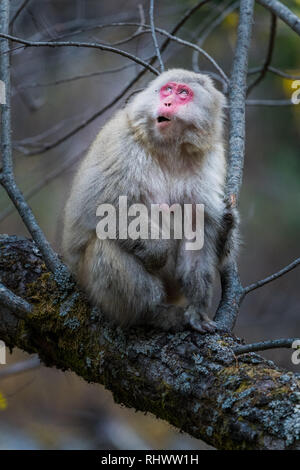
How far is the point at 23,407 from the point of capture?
9852 millimetres

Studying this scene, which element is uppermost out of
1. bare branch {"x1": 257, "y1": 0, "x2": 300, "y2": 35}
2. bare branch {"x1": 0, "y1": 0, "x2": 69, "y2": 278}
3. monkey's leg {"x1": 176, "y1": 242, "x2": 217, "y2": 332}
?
bare branch {"x1": 257, "y1": 0, "x2": 300, "y2": 35}

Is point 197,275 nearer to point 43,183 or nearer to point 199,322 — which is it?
point 199,322

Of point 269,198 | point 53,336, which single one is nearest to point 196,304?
point 53,336

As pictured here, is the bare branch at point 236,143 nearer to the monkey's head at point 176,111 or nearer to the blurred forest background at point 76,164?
the monkey's head at point 176,111

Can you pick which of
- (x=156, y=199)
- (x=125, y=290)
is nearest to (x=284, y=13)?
(x=156, y=199)

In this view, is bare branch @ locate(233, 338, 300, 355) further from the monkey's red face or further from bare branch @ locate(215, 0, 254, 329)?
the monkey's red face

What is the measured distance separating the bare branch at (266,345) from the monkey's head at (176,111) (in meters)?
1.45

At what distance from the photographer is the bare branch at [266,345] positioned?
104 inches

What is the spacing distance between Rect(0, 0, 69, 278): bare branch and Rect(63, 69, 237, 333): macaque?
12 cm

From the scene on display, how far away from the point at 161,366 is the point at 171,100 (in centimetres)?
167

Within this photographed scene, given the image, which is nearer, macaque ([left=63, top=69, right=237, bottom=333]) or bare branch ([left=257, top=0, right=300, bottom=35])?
macaque ([left=63, top=69, right=237, bottom=333])

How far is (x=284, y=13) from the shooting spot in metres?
4.04

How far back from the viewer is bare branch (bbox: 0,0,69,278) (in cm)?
379

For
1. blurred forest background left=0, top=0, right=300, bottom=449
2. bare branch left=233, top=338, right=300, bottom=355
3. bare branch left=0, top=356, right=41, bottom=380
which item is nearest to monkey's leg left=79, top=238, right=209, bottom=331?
bare branch left=233, top=338, right=300, bottom=355
